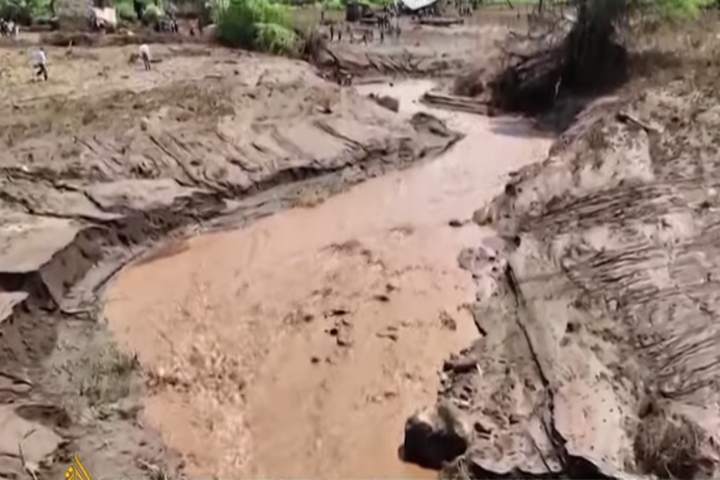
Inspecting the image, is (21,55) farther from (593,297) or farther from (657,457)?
Result: (657,457)

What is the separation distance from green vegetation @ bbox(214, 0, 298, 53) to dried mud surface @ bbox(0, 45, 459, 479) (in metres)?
4.13

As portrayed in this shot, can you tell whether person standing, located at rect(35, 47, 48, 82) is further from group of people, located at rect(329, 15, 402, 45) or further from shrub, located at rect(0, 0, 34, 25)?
shrub, located at rect(0, 0, 34, 25)

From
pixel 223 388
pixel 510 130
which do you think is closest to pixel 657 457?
pixel 223 388

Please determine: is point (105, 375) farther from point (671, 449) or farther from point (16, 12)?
point (16, 12)

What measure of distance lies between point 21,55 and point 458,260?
67.0 feet

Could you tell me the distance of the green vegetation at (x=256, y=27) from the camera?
1303 inches

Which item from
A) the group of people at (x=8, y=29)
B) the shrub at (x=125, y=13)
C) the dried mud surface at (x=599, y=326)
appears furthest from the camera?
the shrub at (x=125, y=13)

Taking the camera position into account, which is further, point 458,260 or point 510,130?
point 510,130

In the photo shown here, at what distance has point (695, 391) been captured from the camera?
9711 mm

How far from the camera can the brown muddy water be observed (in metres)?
10.4

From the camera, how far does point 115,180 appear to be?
673 inches

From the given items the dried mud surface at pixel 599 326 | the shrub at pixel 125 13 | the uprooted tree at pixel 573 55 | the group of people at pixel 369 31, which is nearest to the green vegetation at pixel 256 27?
the group of people at pixel 369 31

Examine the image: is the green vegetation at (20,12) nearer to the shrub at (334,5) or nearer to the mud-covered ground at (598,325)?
the shrub at (334,5)

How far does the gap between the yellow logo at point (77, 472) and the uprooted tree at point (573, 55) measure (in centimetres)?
2060
